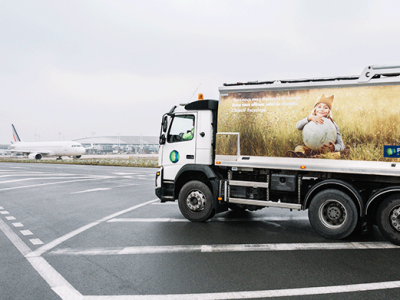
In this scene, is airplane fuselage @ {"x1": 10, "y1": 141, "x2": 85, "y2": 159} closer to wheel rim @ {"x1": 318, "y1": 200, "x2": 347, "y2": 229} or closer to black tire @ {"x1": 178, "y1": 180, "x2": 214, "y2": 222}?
black tire @ {"x1": 178, "y1": 180, "x2": 214, "y2": 222}

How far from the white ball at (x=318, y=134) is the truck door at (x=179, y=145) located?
2705 mm

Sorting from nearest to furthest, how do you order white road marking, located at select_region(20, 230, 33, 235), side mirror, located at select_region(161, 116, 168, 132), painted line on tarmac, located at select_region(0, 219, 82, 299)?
painted line on tarmac, located at select_region(0, 219, 82, 299)
white road marking, located at select_region(20, 230, 33, 235)
side mirror, located at select_region(161, 116, 168, 132)

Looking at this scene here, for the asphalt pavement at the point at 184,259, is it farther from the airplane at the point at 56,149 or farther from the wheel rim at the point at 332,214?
the airplane at the point at 56,149

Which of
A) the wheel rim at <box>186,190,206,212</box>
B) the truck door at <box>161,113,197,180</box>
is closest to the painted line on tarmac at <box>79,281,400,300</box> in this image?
the wheel rim at <box>186,190,206,212</box>

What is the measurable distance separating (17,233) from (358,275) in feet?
20.7

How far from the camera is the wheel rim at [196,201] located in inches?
306

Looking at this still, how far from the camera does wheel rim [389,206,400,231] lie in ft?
19.2

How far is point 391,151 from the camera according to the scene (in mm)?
5777

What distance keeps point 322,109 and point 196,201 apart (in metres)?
3.51

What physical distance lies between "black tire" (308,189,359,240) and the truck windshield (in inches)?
131

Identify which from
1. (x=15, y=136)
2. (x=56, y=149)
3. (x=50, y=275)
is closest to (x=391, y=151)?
(x=50, y=275)

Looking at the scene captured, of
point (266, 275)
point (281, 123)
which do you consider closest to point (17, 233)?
point (266, 275)

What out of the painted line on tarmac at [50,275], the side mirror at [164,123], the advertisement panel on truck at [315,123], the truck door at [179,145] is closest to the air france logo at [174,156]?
the truck door at [179,145]

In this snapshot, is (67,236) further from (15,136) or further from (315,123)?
(15,136)
